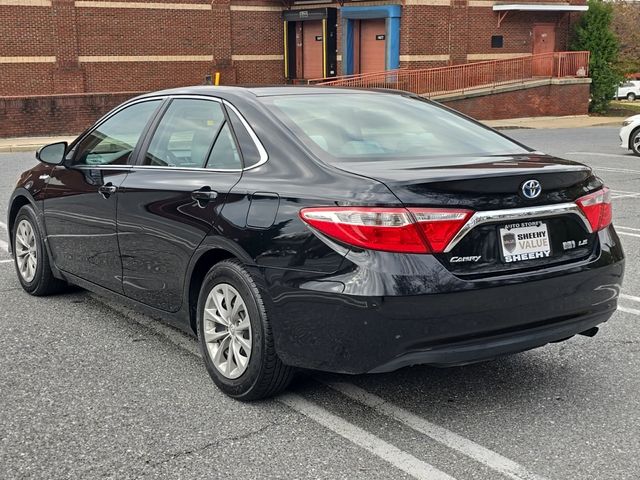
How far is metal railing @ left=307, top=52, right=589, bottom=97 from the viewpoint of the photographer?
98.4 feet

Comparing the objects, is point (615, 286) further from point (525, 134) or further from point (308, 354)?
point (525, 134)

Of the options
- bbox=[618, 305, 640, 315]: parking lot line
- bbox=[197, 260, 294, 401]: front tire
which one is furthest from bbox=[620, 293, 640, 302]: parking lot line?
bbox=[197, 260, 294, 401]: front tire

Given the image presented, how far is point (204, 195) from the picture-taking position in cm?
432

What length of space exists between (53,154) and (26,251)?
914 mm

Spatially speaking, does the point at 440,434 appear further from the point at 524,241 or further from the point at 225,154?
the point at 225,154

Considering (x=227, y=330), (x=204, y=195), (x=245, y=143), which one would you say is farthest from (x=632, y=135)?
(x=227, y=330)

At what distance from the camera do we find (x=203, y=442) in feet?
12.1

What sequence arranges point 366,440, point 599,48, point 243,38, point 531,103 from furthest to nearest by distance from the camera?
point 599,48
point 243,38
point 531,103
point 366,440

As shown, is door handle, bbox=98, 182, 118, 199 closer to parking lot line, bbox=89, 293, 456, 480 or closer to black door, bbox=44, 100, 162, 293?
black door, bbox=44, 100, 162, 293

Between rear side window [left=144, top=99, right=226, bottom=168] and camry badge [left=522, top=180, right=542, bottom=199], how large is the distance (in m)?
1.68

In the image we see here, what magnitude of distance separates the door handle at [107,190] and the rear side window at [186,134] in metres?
0.28

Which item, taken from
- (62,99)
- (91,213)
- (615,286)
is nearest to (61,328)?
(91,213)

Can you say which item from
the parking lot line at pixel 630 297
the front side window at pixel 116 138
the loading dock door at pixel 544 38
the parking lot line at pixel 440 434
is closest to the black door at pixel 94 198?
the front side window at pixel 116 138

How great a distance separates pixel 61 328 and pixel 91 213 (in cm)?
80
